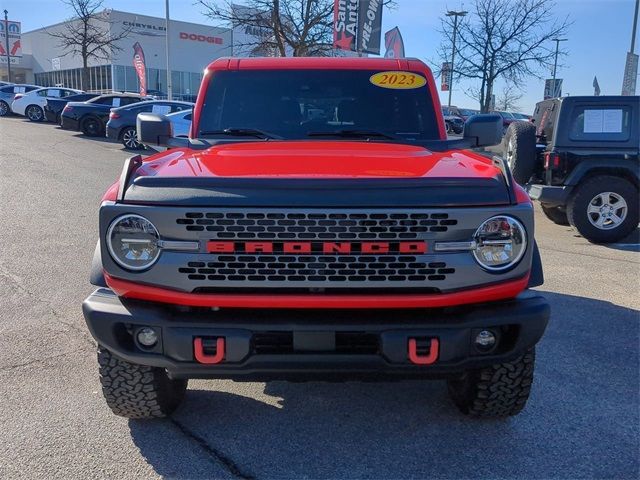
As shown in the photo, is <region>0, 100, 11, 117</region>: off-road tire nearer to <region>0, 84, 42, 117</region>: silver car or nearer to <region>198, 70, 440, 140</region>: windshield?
<region>0, 84, 42, 117</region>: silver car

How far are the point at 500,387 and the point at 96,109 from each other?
20.0m

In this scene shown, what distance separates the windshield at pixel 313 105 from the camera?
3.76m

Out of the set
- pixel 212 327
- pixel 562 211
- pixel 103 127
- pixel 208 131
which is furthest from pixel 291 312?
pixel 103 127

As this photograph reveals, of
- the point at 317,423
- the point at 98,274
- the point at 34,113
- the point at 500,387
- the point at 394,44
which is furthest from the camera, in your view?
the point at 34,113

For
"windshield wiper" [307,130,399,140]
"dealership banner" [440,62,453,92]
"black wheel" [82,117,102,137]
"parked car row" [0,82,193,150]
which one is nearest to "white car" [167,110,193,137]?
"parked car row" [0,82,193,150]

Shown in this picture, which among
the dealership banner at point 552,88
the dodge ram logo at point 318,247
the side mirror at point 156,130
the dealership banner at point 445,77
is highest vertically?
the dealership banner at point 445,77

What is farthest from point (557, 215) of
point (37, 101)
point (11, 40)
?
point (11, 40)

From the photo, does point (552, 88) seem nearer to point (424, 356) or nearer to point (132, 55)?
point (424, 356)

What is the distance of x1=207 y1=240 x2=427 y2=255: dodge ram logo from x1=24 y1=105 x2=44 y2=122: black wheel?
27363 mm

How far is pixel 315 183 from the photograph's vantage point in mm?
2439

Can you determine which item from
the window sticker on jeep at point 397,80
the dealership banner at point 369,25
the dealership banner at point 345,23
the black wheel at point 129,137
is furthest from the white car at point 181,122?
the window sticker on jeep at point 397,80

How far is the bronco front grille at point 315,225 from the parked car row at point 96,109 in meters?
9.85

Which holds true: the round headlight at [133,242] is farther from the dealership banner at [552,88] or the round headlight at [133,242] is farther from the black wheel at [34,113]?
the black wheel at [34,113]

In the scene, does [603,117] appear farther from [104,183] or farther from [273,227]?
[104,183]
